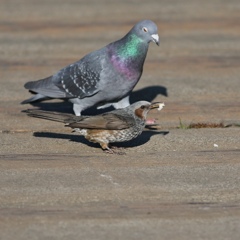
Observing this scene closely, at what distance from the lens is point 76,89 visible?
358 inches

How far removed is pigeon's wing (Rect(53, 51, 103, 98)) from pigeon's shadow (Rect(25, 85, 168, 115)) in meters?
0.55

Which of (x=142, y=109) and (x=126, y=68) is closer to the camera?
(x=142, y=109)

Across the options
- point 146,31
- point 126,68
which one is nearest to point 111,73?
point 126,68

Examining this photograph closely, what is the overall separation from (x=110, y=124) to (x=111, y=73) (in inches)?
42.4

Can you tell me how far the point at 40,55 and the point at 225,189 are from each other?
5661mm

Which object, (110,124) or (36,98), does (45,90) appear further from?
(110,124)

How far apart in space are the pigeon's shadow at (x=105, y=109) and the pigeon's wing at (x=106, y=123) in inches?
66.9

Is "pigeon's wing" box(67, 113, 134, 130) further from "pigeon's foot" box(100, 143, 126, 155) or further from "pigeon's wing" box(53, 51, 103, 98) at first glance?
"pigeon's wing" box(53, 51, 103, 98)

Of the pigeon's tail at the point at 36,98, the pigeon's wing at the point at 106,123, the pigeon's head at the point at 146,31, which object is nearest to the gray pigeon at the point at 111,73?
the pigeon's head at the point at 146,31

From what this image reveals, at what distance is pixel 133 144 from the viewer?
27.2ft

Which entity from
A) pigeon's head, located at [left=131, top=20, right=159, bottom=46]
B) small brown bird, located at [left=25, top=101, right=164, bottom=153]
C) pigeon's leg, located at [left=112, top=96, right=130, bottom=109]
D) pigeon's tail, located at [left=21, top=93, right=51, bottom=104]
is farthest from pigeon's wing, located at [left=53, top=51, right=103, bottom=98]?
small brown bird, located at [left=25, top=101, right=164, bottom=153]

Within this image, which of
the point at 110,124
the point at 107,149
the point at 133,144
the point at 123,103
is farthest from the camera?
the point at 123,103

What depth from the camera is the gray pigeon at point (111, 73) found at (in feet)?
29.0

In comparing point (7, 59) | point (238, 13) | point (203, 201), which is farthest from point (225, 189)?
point (238, 13)
